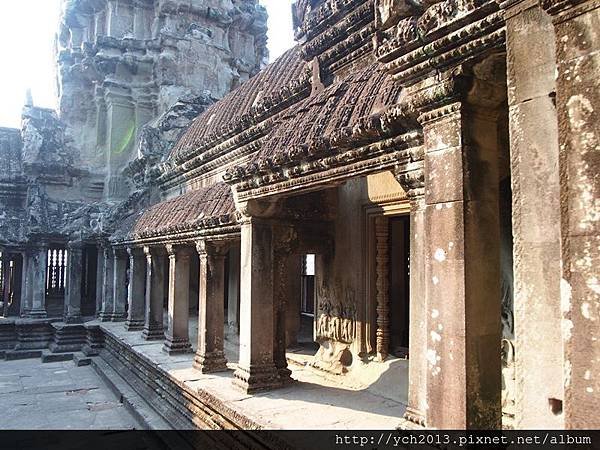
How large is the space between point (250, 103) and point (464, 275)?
7574mm

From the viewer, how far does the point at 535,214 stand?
2.65 m

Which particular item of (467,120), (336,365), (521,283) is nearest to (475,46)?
(467,120)

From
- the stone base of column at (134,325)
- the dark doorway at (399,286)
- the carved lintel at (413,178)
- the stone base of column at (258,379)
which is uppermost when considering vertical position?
the carved lintel at (413,178)

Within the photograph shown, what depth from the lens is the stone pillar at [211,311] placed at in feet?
28.1

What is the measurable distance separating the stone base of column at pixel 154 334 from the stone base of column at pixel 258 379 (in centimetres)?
586

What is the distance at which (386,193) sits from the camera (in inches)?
273

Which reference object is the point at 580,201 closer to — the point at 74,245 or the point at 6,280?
the point at 74,245

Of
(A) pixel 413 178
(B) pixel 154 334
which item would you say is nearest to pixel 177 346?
(B) pixel 154 334

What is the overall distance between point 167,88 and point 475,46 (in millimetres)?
17722

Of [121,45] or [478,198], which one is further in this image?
[121,45]

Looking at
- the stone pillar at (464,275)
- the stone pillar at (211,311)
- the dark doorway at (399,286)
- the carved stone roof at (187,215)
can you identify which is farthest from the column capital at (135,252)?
the stone pillar at (464,275)

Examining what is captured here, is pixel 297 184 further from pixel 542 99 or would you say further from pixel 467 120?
pixel 542 99

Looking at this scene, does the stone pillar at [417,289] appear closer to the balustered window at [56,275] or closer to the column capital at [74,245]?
the column capital at [74,245]

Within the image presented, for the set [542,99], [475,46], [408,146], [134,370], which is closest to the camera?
[542,99]
